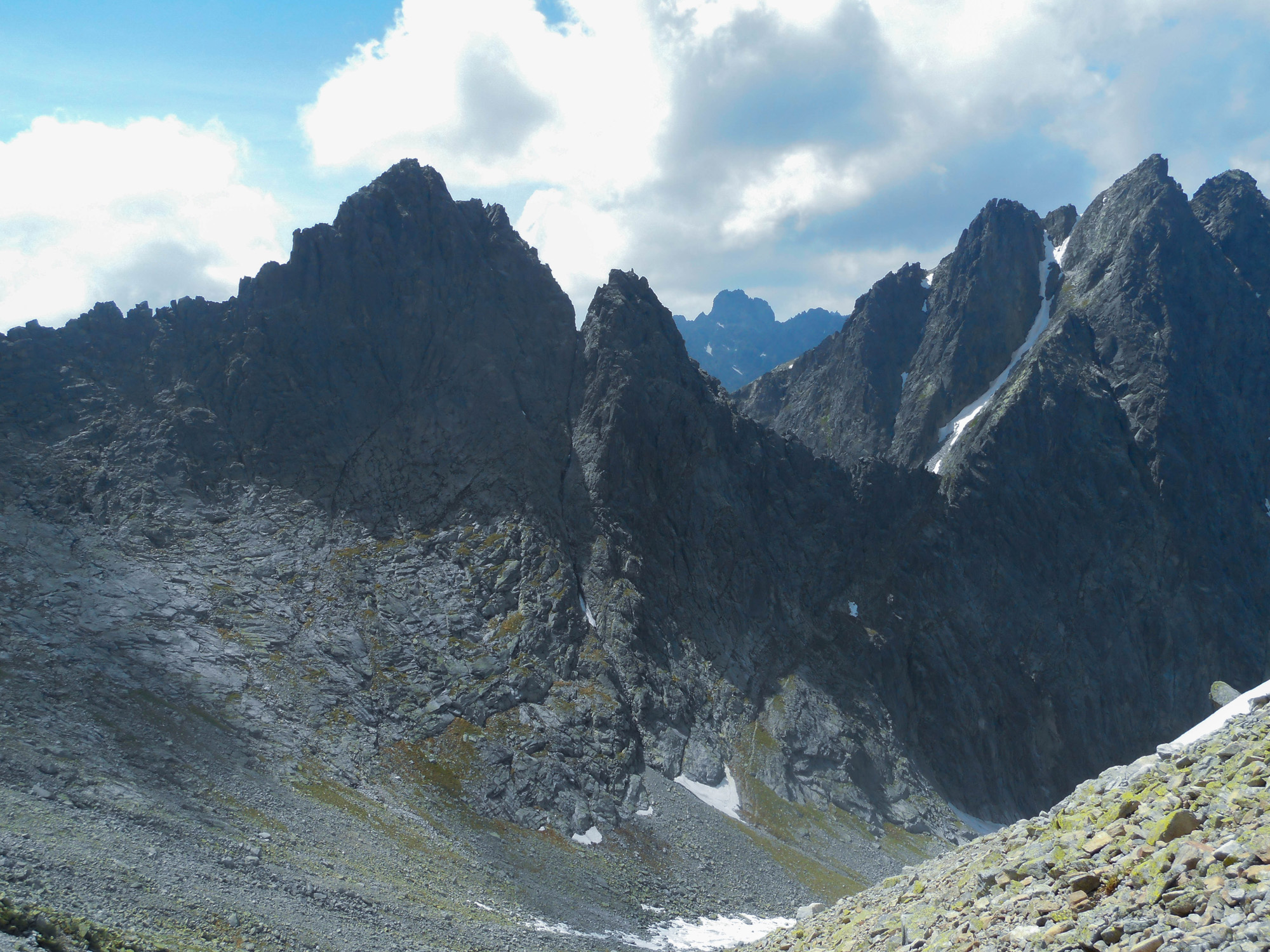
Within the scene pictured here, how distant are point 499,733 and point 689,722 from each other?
1998cm

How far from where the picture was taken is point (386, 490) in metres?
85.6

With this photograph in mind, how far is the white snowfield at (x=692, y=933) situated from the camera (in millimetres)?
45062

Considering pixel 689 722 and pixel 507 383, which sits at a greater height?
pixel 507 383

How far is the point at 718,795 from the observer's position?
7206 centimetres

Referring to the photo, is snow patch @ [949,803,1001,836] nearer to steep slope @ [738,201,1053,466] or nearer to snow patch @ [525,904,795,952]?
snow patch @ [525,904,795,952]

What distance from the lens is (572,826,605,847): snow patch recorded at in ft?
197

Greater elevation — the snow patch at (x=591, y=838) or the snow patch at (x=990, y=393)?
the snow patch at (x=990, y=393)

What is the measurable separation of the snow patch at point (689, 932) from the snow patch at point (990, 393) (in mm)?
89676

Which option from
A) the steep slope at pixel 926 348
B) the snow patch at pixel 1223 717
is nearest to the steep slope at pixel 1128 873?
the snow patch at pixel 1223 717

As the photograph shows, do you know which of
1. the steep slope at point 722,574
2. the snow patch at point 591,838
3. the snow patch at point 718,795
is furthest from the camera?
the steep slope at point 722,574

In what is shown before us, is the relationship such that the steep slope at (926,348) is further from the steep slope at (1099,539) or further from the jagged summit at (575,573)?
the jagged summit at (575,573)

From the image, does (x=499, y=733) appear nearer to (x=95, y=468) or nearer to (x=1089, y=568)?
(x=95, y=468)

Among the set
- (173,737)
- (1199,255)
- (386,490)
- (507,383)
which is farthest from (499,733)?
(1199,255)

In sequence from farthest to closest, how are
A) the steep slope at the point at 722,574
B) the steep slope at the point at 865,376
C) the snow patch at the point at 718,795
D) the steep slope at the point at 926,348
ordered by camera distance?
1. the steep slope at the point at 865,376
2. the steep slope at the point at 926,348
3. the steep slope at the point at 722,574
4. the snow patch at the point at 718,795
